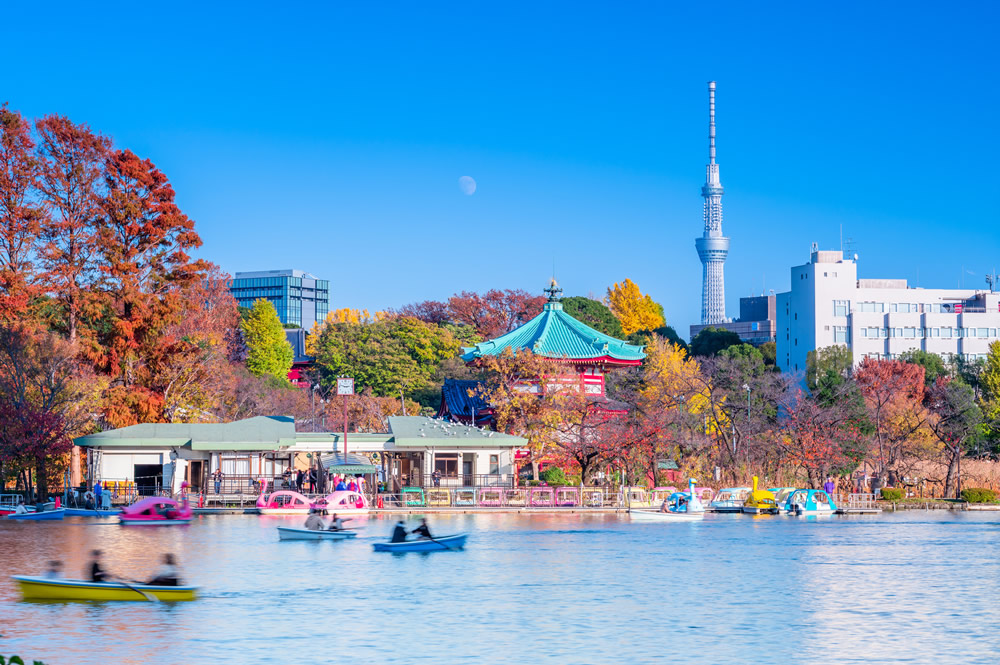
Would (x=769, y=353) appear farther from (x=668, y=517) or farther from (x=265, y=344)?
(x=668, y=517)

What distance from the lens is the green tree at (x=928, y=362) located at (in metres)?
98.1

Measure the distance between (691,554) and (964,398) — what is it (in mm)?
37501

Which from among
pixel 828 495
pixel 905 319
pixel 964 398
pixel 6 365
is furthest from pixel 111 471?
pixel 905 319

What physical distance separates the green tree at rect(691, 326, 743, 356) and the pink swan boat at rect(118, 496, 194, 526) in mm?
79831

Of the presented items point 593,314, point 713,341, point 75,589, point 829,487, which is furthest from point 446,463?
point 713,341

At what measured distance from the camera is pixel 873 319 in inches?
4803

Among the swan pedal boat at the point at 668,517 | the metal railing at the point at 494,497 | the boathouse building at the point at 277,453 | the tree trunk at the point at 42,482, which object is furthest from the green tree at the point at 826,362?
the tree trunk at the point at 42,482

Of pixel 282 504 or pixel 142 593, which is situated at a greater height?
pixel 282 504

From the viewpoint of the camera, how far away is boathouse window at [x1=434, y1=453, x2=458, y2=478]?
210 feet

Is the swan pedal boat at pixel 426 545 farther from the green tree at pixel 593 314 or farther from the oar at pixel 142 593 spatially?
the green tree at pixel 593 314

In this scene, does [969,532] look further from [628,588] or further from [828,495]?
[628,588]

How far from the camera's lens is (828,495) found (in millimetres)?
64250

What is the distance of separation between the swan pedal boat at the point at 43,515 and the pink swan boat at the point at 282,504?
8.59 metres

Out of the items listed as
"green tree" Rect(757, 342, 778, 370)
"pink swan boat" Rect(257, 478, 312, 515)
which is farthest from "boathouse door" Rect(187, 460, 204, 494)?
"green tree" Rect(757, 342, 778, 370)
